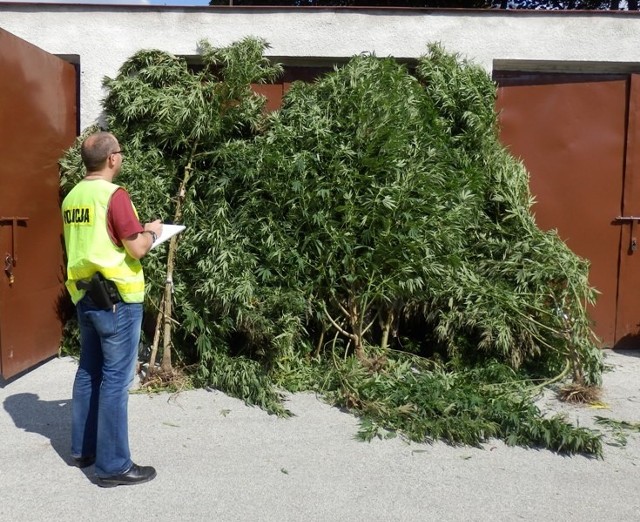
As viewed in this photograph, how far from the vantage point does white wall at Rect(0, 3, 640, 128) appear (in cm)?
636

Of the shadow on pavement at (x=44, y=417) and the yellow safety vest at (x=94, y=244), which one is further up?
the yellow safety vest at (x=94, y=244)

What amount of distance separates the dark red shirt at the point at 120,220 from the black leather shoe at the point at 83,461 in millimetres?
1349

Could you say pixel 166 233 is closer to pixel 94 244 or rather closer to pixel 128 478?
pixel 94 244

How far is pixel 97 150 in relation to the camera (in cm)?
374

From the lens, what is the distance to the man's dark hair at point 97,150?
374cm

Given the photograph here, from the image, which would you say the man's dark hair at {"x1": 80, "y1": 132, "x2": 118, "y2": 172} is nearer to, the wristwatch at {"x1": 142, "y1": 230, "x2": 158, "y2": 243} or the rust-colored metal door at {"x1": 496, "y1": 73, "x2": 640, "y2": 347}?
the wristwatch at {"x1": 142, "y1": 230, "x2": 158, "y2": 243}

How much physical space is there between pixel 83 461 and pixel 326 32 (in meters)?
4.46

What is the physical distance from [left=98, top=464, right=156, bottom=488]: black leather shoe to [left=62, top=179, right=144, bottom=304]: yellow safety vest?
3.20 ft

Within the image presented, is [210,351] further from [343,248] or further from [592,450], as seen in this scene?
[592,450]

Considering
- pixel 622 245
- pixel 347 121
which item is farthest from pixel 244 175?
pixel 622 245

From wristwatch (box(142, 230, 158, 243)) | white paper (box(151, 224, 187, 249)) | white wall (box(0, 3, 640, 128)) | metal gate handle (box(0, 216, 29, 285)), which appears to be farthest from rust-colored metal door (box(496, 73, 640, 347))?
metal gate handle (box(0, 216, 29, 285))

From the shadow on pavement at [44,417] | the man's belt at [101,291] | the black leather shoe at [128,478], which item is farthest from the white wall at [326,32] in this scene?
the black leather shoe at [128,478]

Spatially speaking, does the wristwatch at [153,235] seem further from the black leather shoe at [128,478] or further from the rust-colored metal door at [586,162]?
the rust-colored metal door at [586,162]

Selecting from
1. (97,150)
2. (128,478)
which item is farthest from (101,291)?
(128,478)
